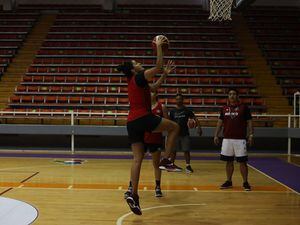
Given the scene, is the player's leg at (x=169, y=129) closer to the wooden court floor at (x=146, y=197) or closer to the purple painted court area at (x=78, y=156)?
the wooden court floor at (x=146, y=197)

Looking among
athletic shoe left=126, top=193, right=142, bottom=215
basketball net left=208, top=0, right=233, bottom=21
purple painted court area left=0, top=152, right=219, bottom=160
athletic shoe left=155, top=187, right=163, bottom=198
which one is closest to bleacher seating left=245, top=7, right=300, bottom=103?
basketball net left=208, top=0, right=233, bottom=21

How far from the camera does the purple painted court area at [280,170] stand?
25.3 feet

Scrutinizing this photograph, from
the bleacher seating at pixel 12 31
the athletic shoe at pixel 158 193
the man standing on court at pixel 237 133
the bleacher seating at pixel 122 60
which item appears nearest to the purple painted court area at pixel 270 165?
the man standing on court at pixel 237 133

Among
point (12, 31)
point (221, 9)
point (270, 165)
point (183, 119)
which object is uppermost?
point (12, 31)

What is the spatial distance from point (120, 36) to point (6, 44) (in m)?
5.47

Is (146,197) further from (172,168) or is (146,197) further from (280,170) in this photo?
(280,170)

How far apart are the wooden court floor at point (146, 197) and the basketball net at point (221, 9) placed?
6.71 m

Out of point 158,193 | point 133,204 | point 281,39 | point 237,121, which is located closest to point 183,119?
point 237,121

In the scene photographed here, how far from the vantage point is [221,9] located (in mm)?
14359

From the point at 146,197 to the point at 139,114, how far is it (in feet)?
5.98

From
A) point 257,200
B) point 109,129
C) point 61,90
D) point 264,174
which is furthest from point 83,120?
point 257,200

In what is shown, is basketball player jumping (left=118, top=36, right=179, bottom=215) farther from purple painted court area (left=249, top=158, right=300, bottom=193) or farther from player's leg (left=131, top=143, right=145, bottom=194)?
purple painted court area (left=249, top=158, right=300, bottom=193)

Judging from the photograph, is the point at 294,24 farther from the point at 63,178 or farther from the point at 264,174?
the point at 63,178

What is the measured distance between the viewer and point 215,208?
5539 mm
